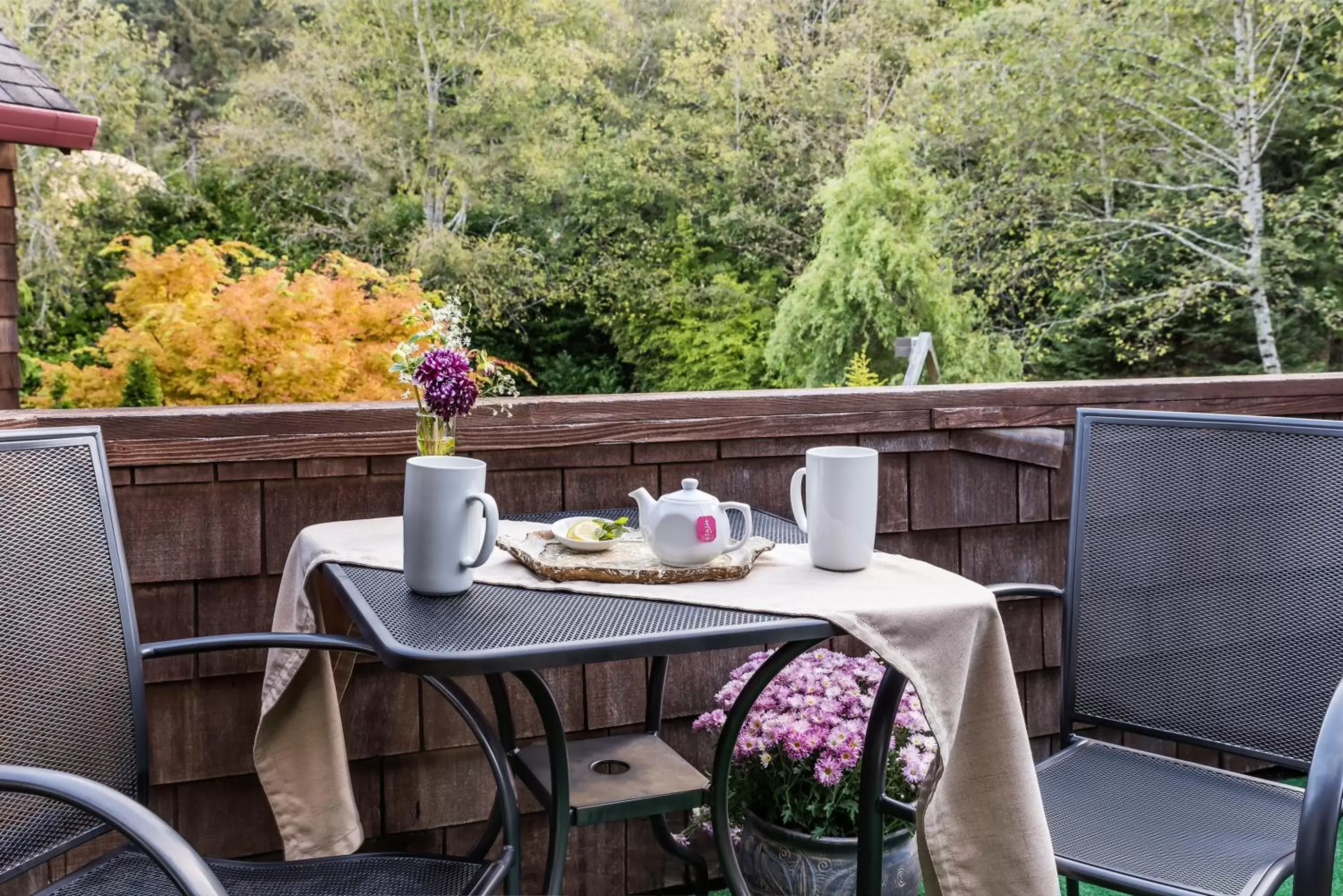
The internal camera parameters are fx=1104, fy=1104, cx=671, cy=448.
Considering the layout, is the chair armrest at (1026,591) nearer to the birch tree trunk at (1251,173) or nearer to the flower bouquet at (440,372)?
the flower bouquet at (440,372)

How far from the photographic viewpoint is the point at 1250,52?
9.02m

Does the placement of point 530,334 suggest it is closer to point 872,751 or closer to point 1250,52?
point 1250,52

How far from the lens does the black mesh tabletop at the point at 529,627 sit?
94 cm

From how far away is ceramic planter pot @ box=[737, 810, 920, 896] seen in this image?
65.1 inches

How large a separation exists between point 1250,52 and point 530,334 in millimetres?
6891

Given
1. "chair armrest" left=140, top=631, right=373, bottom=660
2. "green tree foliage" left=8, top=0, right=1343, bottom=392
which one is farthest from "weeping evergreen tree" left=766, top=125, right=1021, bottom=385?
"chair armrest" left=140, top=631, right=373, bottom=660

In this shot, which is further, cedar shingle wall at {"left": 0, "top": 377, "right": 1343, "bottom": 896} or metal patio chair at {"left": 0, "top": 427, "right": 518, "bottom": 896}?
cedar shingle wall at {"left": 0, "top": 377, "right": 1343, "bottom": 896}

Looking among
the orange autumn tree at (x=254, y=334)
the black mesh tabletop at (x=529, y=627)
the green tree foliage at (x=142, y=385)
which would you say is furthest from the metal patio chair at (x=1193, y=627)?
the green tree foliage at (x=142, y=385)

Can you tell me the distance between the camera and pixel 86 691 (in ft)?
3.96

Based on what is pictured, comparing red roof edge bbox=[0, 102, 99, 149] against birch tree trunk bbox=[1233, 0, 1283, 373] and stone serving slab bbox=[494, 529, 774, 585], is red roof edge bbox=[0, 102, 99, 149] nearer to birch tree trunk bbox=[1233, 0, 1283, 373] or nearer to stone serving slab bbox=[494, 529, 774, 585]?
stone serving slab bbox=[494, 529, 774, 585]

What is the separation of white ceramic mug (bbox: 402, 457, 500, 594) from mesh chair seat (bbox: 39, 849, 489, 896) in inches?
11.5

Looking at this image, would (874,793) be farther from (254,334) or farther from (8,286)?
(254,334)

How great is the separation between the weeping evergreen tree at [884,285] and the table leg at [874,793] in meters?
8.45

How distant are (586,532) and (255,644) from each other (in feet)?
1.31
